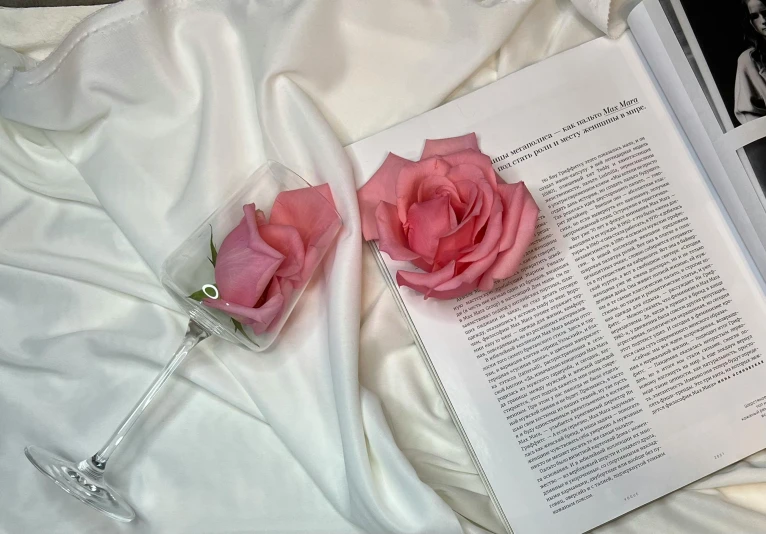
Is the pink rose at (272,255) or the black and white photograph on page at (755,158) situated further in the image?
the black and white photograph on page at (755,158)

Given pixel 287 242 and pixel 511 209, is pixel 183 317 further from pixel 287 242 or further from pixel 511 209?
pixel 511 209

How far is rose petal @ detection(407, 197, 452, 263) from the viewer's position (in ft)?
1.89

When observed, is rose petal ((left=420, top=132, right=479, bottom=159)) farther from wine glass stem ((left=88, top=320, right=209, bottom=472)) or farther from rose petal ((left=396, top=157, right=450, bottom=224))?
wine glass stem ((left=88, top=320, right=209, bottom=472))

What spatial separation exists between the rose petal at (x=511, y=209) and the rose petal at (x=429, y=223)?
48 mm

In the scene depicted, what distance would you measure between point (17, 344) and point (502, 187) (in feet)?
1.62

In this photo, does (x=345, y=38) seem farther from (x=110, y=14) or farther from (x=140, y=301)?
(x=140, y=301)

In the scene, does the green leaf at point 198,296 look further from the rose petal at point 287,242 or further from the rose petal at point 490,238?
the rose petal at point 490,238

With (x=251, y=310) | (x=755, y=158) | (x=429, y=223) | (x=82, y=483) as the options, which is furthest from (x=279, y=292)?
(x=755, y=158)

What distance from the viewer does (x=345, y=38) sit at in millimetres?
686

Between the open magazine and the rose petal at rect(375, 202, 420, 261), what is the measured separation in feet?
0.21

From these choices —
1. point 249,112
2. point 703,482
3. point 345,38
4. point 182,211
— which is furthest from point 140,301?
point 703,482

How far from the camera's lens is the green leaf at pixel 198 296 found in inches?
23.3

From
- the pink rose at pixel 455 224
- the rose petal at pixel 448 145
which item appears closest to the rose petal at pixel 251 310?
the pink rose at pixel 455 224

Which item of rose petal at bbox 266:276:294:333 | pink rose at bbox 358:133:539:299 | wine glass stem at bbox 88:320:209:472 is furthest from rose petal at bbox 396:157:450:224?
wine glass stem at bbox 88:320:209:472
